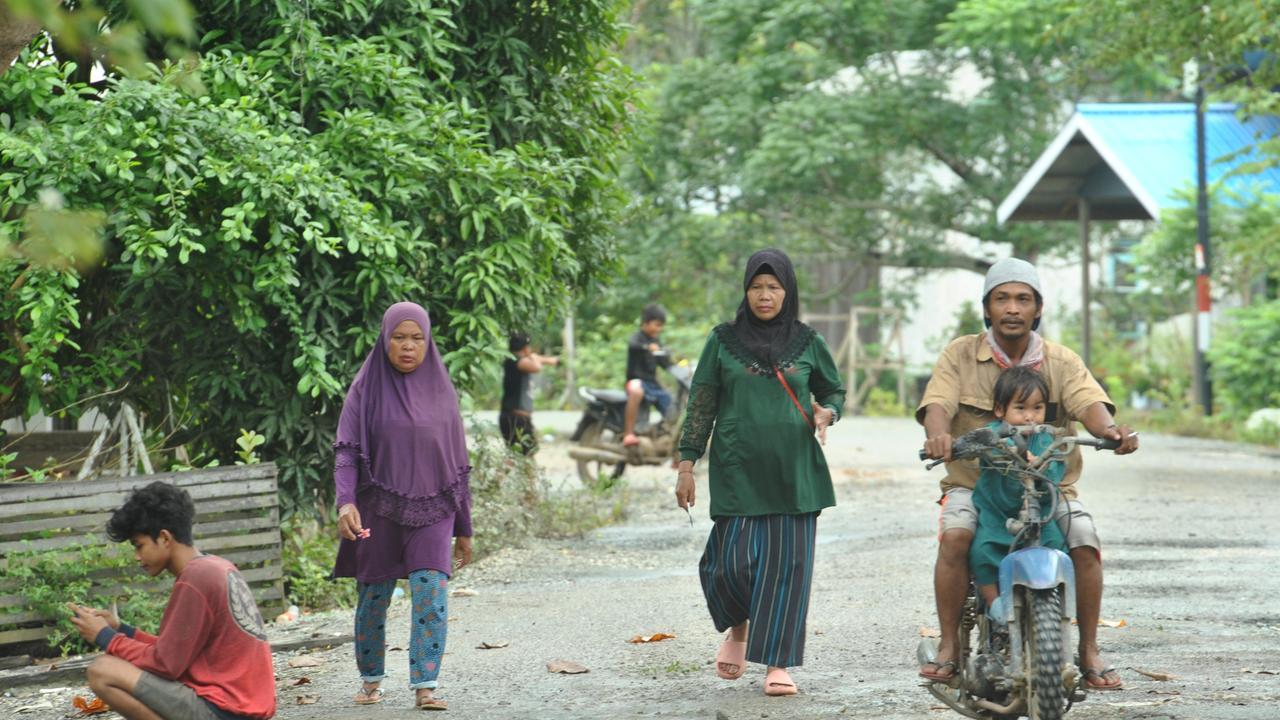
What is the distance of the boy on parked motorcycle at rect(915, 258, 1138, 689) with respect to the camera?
18.9 feet

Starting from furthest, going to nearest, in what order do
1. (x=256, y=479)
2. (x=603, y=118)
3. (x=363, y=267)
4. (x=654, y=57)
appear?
(x=654, y=57) → (x=603, y=118) → (x=363, y=267) → (x=256, y=479)

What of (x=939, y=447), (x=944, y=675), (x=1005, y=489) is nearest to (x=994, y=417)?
(x=1005, y=489)

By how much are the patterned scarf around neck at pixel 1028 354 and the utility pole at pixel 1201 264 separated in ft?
60.0

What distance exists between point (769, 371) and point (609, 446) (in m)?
9.83

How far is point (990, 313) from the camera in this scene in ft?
20.2

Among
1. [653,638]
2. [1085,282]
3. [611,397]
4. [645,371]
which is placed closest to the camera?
[653,638]

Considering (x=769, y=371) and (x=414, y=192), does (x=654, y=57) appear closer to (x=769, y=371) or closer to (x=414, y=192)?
(x=414, y=192)

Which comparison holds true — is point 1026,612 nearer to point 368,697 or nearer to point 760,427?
point 760,427

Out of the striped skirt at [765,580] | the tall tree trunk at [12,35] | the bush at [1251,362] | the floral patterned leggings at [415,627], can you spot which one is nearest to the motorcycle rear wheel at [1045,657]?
the striped skirt at [765,580]

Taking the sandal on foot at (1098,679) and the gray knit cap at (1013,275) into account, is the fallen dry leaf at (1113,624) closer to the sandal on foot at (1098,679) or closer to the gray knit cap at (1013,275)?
the sandal on foot at (1098,679)

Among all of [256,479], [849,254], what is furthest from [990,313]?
[849,254]

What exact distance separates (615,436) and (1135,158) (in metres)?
10.4

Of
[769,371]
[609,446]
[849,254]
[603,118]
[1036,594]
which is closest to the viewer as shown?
[1036,594]

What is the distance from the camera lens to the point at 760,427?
276 inches
